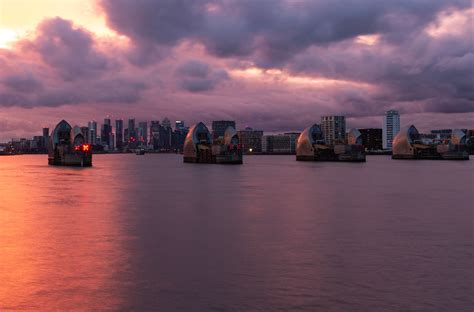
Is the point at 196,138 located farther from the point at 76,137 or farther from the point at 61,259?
the point at 61,259

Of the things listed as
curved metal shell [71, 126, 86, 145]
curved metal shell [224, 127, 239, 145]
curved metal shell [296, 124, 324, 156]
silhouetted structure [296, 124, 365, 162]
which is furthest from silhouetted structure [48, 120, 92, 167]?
silhouetted structure [296, 124, 365, 162]

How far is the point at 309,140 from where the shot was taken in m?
188

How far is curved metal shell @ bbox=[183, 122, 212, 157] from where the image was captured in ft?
551

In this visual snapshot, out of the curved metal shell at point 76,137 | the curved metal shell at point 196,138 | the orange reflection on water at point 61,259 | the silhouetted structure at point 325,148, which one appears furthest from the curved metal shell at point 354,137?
the orange reflection on water at point 61,259

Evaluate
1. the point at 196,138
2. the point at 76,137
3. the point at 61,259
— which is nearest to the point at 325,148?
the point at 196,138

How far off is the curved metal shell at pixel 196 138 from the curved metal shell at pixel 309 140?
37977mm

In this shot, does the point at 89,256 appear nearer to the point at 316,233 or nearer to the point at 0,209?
the point at 316,233

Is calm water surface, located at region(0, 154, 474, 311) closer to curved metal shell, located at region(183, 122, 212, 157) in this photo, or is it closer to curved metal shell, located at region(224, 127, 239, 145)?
curved metal shell, located at region(224, 127, 239, 145)

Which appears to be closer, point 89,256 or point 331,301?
point 331,301

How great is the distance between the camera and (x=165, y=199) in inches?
1654

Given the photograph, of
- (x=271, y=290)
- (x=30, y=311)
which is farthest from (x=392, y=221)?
(x=30, y=311)

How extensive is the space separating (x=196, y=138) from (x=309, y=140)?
43.2m

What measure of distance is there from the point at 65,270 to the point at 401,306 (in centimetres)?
935

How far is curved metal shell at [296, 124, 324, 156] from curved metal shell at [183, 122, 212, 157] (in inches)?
1495
